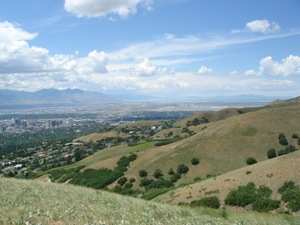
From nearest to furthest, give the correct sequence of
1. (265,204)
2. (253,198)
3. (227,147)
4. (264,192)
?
(265,204)
(253,198)
(264,192)
(227,147)

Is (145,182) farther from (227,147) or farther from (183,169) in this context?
(227,147)

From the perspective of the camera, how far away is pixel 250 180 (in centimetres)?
3834

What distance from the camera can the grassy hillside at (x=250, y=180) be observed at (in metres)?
36.1

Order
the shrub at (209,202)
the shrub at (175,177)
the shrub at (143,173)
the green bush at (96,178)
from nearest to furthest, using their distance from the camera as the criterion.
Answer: the shrub at (209,202)
the shrub at (175,177)
the shrub at (143,173)
the green bush at (96,178)

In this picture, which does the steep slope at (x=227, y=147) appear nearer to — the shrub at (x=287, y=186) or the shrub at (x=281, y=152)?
the shrub at (x=281, y=152)

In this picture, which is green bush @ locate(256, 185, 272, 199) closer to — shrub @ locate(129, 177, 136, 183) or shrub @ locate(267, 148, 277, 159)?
shrub @ locate(267, 148, 277, 159)

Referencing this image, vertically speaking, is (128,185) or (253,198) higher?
(253,198)

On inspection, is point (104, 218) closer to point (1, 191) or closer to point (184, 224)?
point (184, 224)

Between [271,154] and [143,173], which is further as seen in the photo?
[143,173]

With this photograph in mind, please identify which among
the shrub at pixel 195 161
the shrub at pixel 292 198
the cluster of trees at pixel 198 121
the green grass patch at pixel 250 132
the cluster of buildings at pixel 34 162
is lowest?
the cluster of buildings at pixel 34 162

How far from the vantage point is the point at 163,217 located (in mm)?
14797

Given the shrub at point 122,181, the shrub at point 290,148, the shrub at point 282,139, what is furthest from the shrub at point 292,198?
the shrub at point 282,139

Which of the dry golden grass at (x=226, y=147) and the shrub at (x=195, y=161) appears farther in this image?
the shrub at (x=195, y=161)

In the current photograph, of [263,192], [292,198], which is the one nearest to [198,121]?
[263,192]
